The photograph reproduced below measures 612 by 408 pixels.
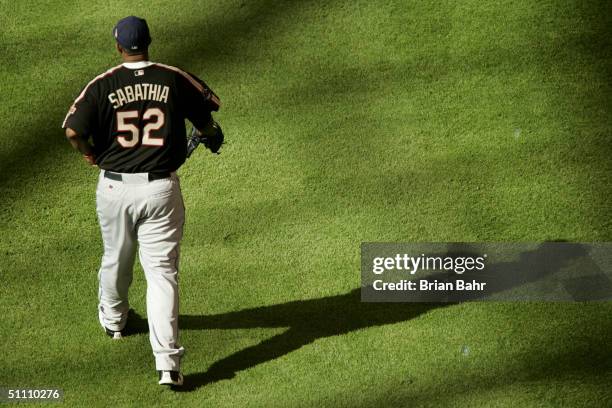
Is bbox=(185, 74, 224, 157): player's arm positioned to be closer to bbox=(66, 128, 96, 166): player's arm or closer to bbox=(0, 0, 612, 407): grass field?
bbox=(66, 128, 96, 166): player's arm

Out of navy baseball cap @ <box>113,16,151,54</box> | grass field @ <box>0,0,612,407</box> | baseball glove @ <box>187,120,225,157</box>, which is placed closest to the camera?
navy baseball cap @ <box>113,16,151,54</box>

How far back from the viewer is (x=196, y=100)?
19.4 ft

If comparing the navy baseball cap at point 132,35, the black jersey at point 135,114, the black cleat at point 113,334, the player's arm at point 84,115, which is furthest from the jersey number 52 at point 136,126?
the black cleat at point 113,334

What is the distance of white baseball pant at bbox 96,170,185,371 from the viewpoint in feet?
19.2

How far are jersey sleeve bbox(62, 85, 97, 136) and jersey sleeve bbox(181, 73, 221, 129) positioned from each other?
0.45 m

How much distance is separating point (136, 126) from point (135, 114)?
2.5 inches

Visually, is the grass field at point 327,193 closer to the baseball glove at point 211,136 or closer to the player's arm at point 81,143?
the baseball glove at point 211,136

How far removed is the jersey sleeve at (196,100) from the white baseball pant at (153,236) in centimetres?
33

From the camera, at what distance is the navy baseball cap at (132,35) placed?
573 centimetres

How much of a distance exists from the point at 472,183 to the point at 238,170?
1.50 meters

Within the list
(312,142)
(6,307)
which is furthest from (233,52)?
(6,307)

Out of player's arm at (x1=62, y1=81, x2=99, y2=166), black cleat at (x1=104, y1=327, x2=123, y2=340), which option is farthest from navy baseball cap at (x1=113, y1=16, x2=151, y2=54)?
black cleat at (x1=104, y1=327, x2=123, y2=340)

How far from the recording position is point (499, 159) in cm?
751

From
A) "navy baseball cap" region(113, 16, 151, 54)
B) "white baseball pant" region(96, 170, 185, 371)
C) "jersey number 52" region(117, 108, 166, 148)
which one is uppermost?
"navy baseball cap" region(113, 16, 151, 54)
